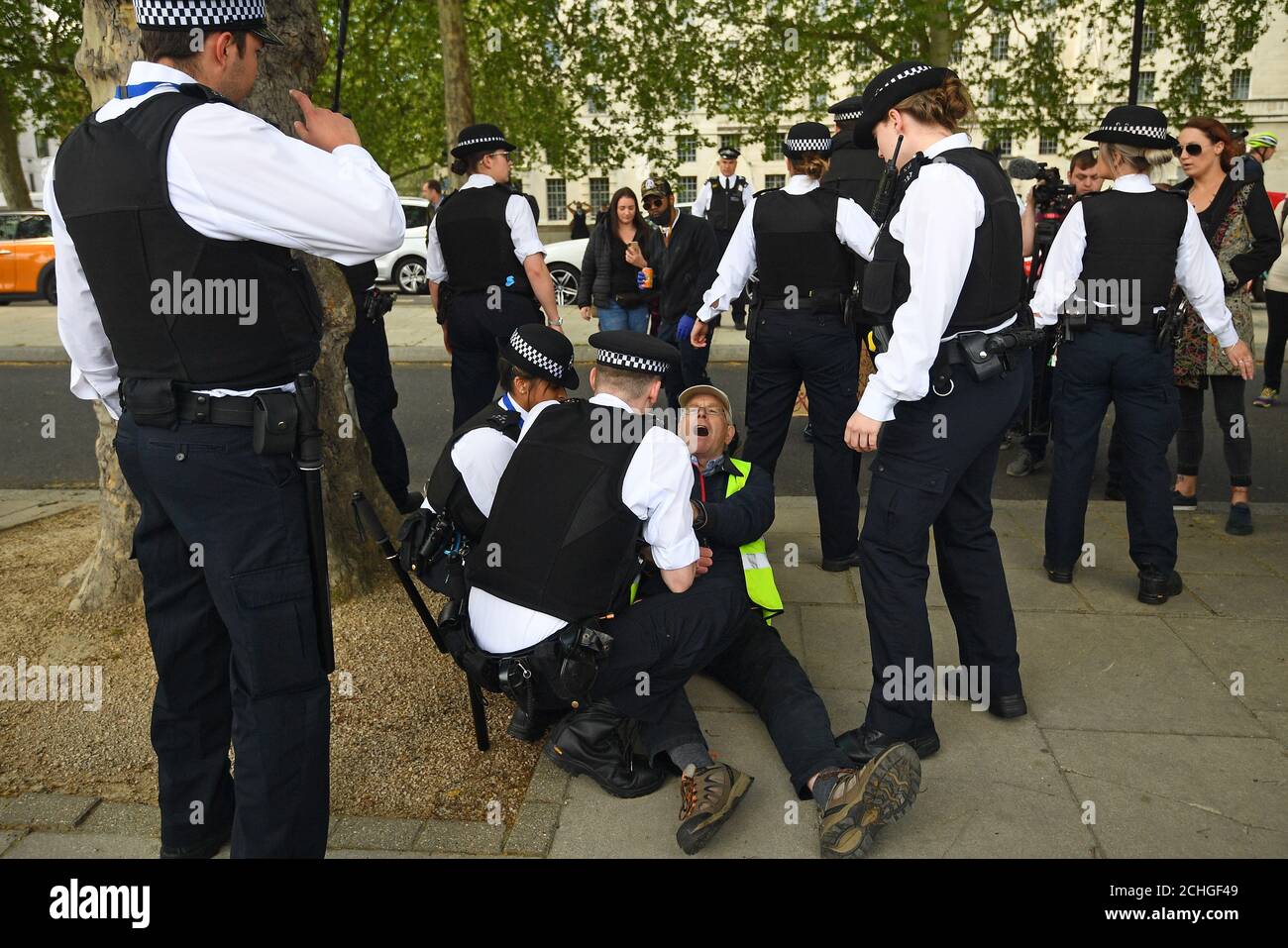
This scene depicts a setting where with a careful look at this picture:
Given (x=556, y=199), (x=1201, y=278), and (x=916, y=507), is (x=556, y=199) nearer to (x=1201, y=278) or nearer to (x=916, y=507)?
(x=1201, y=278)

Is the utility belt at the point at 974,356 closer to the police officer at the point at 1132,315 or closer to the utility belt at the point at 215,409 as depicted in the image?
the police officer at the point at 1132,315

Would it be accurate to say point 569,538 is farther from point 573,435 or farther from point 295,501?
point 295,501

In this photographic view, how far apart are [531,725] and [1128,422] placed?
2.93m

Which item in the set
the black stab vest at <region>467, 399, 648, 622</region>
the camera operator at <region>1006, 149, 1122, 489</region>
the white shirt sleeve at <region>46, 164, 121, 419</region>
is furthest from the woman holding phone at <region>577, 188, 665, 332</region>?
the white shirt sleeve at <region>46, 164, 121, 419</region>

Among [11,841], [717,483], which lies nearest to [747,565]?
[717,483]

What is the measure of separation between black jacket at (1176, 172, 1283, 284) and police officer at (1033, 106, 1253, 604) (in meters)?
1.22

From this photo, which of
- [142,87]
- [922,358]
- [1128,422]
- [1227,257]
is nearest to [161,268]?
[142,87]

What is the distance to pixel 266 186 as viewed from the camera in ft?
7.61

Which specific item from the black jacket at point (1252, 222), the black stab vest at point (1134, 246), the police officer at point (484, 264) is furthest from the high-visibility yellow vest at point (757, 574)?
the black jacket at point (1252, 222)

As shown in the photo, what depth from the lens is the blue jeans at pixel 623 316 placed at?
8562mm

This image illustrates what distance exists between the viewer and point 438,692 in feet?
12.9

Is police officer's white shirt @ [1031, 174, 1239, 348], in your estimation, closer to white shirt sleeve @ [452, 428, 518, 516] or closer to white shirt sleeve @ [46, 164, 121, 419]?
white shirt sleeve @ [452, 428, 518, 516]

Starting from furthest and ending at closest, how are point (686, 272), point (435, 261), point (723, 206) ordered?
point (723, 206) → point (686, 272) → point (435, 261)

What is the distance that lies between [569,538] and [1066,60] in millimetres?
46828
